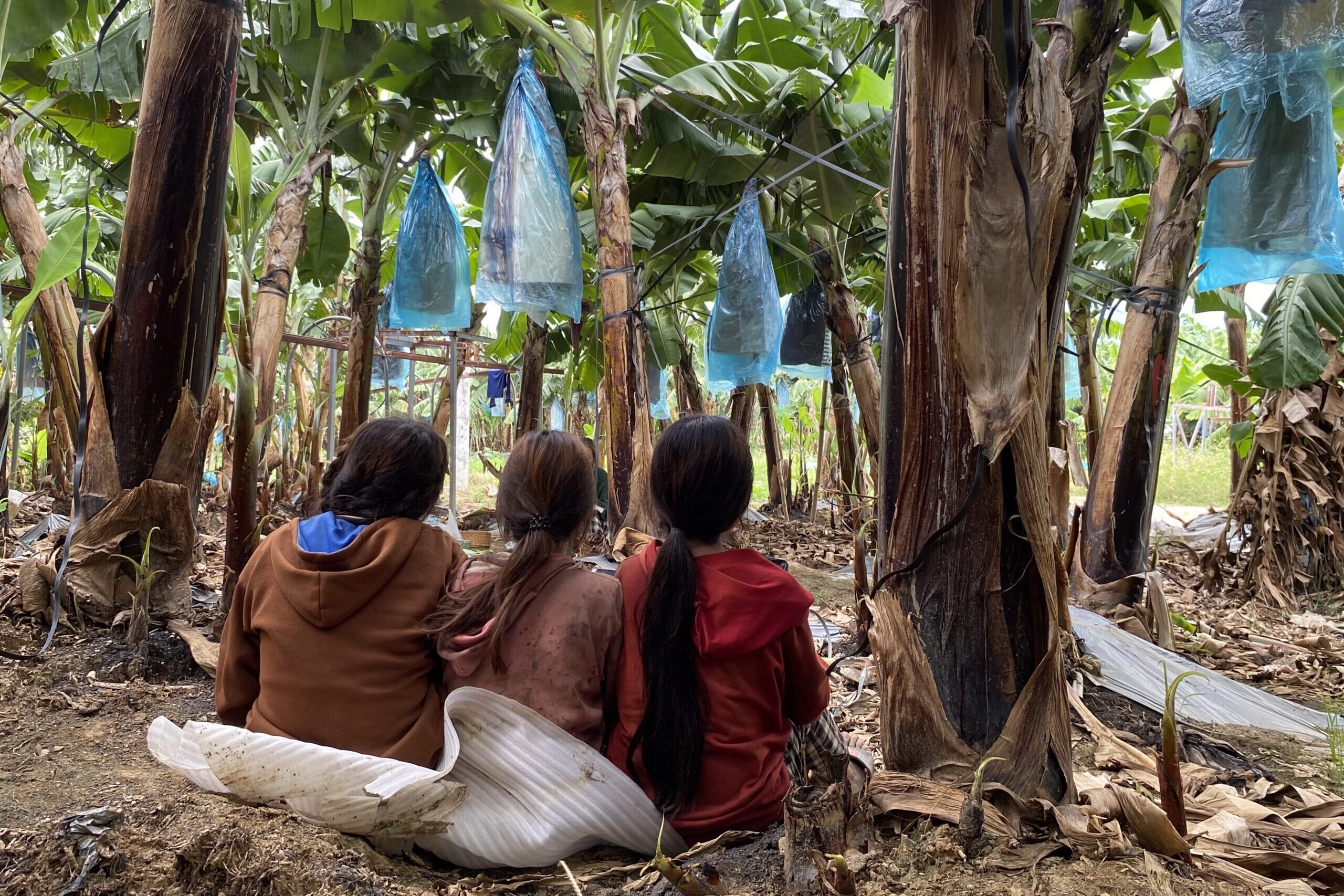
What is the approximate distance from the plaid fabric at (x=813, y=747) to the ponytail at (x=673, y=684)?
25 centimetres

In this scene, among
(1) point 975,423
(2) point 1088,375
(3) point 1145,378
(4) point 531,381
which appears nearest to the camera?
(1) point 975,423

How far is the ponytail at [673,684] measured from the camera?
1.61 metres

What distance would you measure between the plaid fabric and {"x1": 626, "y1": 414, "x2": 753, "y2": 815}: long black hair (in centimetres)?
27

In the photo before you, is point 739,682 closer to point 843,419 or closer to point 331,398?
point 331,398

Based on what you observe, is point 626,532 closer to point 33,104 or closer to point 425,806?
point 425,806

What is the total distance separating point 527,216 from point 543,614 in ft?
9.35

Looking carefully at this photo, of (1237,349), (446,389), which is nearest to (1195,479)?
(1237,349)

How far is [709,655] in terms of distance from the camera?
1621mm

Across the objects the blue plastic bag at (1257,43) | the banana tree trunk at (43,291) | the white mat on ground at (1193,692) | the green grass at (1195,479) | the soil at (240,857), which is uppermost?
the blue plastic bag at (1257,43)

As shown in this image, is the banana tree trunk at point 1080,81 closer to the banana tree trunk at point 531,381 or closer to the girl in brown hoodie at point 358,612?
the girl in brown hoodie at point 358,612

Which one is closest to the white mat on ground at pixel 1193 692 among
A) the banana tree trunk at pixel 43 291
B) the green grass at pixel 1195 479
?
the banana tree trunk at pixel 43 291

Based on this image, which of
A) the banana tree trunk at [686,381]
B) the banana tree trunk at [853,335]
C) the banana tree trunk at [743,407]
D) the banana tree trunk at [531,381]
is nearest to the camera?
the banana tree trunk at [853,335]

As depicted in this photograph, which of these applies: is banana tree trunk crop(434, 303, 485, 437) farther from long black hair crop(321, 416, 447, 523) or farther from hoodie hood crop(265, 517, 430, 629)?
hoodie hood crop(265, 517, 430, 629)

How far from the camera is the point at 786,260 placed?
7.39m
